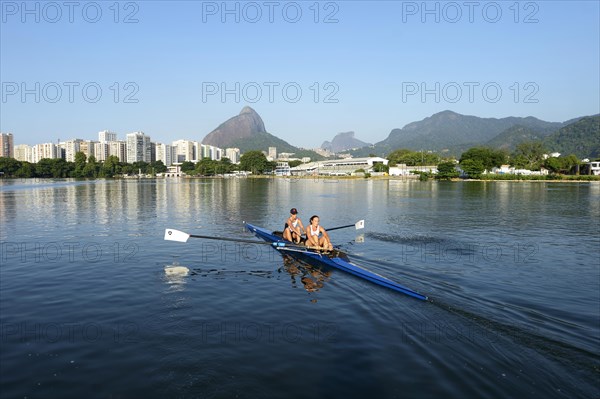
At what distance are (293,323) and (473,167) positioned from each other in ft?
408

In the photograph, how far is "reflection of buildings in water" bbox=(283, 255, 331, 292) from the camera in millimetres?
13781

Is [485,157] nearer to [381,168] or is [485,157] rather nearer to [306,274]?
[381,168]

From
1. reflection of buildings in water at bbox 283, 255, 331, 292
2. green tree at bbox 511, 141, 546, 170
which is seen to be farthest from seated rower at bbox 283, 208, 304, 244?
green tree at bbox 511, 141, 546, 170

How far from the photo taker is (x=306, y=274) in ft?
49.8

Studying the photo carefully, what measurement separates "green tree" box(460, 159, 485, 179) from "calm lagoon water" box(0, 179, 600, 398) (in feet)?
359

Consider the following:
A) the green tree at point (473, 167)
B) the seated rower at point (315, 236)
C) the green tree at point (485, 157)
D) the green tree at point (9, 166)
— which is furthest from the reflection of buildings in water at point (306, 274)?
the green tree at point (9, 166)

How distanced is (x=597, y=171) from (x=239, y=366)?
158511mm

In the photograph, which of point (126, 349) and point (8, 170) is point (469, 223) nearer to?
point (126, 349)

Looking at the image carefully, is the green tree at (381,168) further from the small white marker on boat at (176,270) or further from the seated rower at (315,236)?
the small white marker on boat at (176,270)

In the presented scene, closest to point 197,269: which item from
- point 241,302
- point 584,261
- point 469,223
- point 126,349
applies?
point 241,302

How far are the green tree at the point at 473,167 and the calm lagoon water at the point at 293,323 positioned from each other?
359 feet

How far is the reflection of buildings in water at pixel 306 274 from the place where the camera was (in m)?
13.8

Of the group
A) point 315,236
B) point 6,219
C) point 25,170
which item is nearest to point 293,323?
point 315,236

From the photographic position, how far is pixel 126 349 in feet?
28.4
